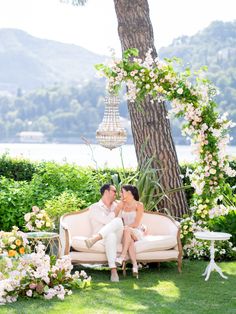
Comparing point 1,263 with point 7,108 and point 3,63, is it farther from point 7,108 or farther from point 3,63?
point 3,63

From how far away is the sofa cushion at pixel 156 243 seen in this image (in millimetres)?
6746

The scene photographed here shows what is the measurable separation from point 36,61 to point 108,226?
40.2m

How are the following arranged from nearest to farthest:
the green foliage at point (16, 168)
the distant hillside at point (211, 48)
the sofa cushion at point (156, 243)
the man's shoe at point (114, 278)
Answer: the man's shoe at point (114, 278) → the sofa cushion at point (156, 243) → the green foliage at point (16, 168) → the distant hillside at point (211, 48)

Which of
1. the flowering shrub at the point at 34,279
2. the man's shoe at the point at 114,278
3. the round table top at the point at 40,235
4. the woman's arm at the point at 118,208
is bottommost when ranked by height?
the man's shoe at the point at 114,278

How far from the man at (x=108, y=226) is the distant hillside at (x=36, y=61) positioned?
3417 centimetres

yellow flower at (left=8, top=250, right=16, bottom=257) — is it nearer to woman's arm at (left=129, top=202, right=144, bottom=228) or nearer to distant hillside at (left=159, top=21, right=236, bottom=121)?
woman's arm at (left=129, top=202, right=144, bottom=228)

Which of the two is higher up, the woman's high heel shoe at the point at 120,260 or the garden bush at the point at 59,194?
the garden bush at the point at 59,194

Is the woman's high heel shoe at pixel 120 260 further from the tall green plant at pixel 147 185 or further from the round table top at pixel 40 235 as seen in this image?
the tall green plant at pixel 147 185

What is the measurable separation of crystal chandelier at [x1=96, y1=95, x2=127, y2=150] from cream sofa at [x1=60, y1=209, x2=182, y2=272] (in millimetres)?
2453

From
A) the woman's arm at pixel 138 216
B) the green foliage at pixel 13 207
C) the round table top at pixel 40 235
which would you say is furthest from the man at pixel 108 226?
the green foliage at pixel 13 207

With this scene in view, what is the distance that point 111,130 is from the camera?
31.9 ft

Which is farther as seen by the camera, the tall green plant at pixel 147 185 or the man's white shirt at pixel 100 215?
the tall green plant at pixel 147 185

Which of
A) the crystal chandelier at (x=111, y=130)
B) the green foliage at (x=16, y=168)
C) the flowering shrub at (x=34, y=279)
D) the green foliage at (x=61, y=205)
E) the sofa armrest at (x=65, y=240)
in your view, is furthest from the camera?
the green foliage at (x=16, y=168)

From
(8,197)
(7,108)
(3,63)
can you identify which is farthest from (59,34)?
(8,197)
